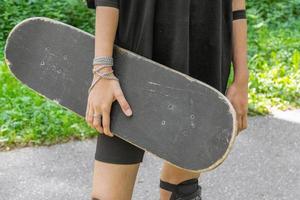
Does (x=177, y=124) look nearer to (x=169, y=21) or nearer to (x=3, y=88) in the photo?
(x=169, y=21)

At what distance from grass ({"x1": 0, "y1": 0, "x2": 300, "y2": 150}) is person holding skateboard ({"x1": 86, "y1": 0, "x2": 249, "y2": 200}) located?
6.06ft

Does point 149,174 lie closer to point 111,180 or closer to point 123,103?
point 111,180

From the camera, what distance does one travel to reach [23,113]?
4070 mm

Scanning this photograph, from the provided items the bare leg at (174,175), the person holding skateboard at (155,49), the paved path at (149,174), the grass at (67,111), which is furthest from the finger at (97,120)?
the grass at (67,111)

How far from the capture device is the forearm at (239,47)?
216 centimetres

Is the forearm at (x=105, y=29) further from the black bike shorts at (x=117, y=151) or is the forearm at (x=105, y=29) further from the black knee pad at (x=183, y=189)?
the black knee pad at (x=183, y=189)

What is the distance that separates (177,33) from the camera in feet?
6.41

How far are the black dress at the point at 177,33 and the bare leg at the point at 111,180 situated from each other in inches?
Answer: 0.9

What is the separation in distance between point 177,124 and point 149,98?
121mm

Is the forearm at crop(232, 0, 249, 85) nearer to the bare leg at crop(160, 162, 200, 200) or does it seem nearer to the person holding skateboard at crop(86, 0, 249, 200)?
the person holding skateboard at crop(86, 0, 249, 200)

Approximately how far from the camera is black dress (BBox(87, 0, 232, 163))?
76.0 inches

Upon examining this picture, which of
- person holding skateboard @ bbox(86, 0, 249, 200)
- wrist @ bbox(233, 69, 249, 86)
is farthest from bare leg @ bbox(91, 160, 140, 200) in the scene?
wrist @ bbox(233, 69, 249, 86)

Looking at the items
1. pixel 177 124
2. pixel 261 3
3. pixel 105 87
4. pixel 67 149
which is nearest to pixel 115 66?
pixel 105 87

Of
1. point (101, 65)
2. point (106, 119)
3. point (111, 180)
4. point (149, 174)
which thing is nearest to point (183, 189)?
point (111, 180)
